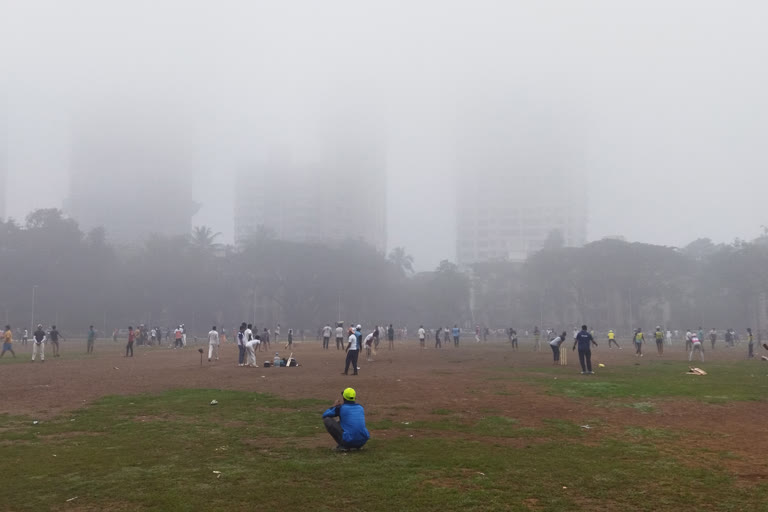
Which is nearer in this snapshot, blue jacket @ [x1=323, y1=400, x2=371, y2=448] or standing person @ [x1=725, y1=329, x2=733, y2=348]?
blue jacket @ [x1=323, y1=400, x2=371, y2=448]

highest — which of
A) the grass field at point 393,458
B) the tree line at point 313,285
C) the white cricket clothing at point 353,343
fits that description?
the tree line at point 313,285

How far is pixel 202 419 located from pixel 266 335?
32502mm

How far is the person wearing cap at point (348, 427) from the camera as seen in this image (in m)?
9.92

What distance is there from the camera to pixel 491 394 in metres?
17.5

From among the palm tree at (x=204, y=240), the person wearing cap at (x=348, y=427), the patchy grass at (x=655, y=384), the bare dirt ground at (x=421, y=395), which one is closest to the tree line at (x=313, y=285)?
the palm tree at (x=204, y=240)

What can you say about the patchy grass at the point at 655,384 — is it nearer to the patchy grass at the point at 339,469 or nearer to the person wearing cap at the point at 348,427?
the patchy grass at the point at 339,469

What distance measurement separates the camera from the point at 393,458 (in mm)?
9500

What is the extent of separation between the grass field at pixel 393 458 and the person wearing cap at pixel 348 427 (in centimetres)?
25

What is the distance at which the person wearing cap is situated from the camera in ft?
32.6

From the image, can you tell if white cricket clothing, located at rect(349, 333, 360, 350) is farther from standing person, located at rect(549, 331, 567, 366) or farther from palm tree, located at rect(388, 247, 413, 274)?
palm tree, located at rect(388, 247, 413, 274)

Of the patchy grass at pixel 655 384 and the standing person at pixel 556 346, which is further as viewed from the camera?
the standing person at pixel 556 346

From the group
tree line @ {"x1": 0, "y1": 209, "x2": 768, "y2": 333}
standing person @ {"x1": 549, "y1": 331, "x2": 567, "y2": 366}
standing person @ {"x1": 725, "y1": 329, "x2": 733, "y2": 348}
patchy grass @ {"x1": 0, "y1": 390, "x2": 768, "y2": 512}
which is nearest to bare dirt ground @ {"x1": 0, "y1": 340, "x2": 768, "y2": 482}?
patchy grass @ {"x1": 0, "y1": 390, "x2": 768, "y2": 512}

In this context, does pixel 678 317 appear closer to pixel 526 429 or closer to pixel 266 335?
pixel 266 335

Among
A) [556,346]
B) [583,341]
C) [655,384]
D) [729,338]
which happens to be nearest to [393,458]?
[655,384]
